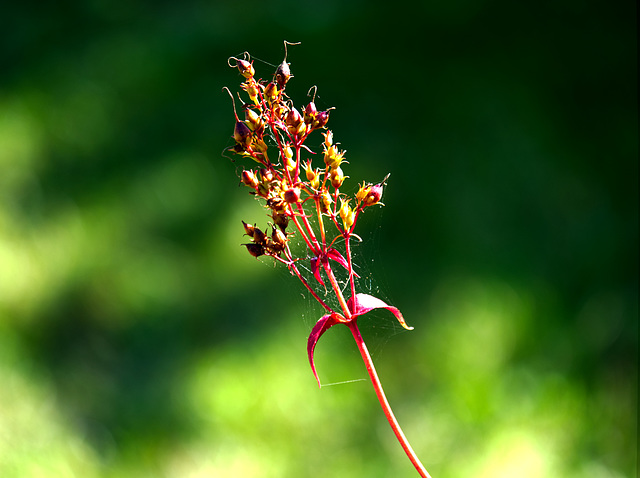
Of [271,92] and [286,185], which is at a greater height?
[271,92]

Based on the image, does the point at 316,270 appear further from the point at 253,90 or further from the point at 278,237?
the point at 253,90

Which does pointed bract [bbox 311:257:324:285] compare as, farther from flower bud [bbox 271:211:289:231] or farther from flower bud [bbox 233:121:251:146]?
flower bud [bbox 233:121:251:146]

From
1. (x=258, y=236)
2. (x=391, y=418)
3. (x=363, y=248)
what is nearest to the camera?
(x=391, y=418)

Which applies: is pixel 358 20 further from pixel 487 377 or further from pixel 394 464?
pixel 394 464

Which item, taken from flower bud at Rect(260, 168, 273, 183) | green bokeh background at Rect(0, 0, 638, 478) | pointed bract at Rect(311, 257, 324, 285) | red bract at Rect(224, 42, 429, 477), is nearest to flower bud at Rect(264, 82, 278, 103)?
red bract at Rect(224, 42, 429, 477)

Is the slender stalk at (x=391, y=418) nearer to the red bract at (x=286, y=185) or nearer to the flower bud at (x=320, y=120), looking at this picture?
the red bract at (x=286, y=185)

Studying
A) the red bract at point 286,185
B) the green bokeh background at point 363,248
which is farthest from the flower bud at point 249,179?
the green bokeh background at point 363,248

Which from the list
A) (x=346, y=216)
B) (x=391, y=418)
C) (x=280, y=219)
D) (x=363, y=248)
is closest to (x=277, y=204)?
(x=280, y=219)

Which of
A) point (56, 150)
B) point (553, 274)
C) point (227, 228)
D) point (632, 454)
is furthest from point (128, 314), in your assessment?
point (632, 454)
